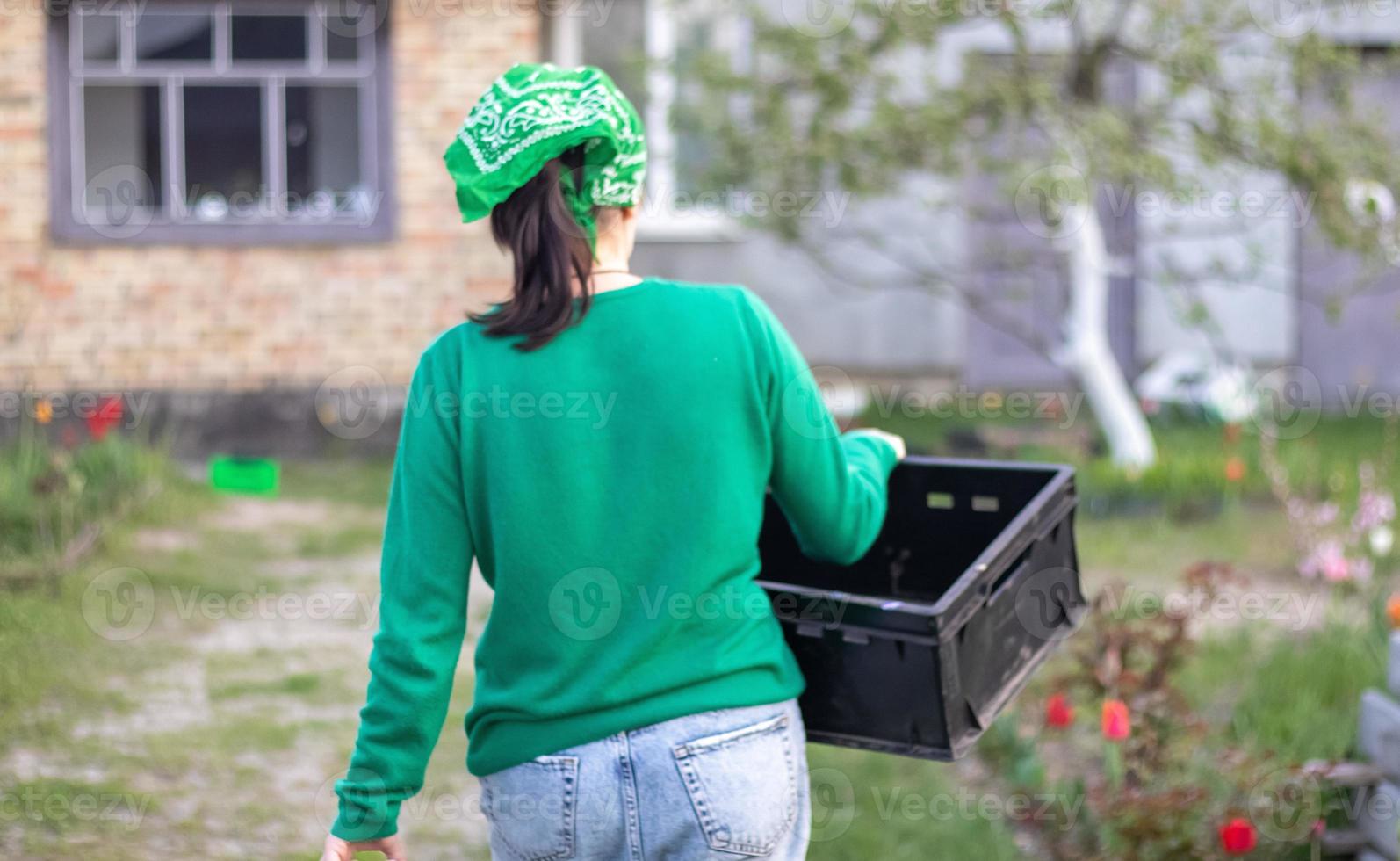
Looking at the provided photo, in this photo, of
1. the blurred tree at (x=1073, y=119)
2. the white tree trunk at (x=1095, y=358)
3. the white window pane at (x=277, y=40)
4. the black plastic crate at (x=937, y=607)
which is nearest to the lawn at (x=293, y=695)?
the white tree trunk at (x=1095, y=358)

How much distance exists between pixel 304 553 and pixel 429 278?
3.01 metres

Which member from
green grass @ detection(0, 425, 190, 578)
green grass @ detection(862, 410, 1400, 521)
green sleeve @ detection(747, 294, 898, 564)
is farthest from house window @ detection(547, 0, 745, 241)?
green sleeve @ detection(747, 294, 898, 564)

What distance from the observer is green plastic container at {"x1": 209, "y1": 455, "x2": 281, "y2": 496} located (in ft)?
28.2

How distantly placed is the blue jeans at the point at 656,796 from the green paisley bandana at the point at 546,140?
65 centimetres

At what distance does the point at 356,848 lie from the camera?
201 centimetres

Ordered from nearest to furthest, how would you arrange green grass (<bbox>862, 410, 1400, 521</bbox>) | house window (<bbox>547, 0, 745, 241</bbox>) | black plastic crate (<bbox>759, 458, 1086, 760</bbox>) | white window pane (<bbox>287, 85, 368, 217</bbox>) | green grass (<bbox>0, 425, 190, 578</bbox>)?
black plastic crate (<bbox>759, 458, 1086, 760</bbox>), green grass (<bbox>0, 425, 190, 578</bbox>), green grass (<bbox>862, 410, 1400, 521</bbox>), white window pane (<bbox>287, 85, 368, 217</bbox>), house window (<bbox>547, 0, 745, 241</bbox>)

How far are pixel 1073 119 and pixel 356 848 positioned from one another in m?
6.48

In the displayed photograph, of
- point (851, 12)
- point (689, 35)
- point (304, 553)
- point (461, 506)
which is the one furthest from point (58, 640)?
point (689, 35)

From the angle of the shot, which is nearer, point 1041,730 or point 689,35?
point 1041,730

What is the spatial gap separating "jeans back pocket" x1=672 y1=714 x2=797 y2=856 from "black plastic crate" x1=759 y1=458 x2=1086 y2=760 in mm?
210

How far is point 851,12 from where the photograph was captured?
7996 mm

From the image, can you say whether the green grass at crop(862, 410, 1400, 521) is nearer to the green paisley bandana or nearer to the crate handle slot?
the crate handle slot

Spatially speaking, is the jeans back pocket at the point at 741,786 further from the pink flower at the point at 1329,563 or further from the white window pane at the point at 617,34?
the white window pane at the point at 617,34

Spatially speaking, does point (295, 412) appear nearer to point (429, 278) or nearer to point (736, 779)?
point (429, 278)
